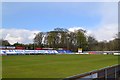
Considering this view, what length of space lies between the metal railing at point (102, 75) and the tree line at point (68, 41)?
11098cm

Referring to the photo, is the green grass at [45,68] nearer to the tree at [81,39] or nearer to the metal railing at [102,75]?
the metal railing at [102,75]

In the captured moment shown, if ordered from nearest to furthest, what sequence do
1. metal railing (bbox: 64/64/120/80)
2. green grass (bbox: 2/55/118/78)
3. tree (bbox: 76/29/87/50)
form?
metal railing (bbox: 64/64/120/80), green grass (bbox: 2/55/118/78), tree (bbox: 76/29/87/50)

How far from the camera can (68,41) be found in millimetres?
127000

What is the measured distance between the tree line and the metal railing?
110982 millimetres

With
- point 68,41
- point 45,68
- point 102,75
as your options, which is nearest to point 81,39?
Result: point 68,41

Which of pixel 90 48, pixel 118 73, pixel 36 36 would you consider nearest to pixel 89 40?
pixel 90 48

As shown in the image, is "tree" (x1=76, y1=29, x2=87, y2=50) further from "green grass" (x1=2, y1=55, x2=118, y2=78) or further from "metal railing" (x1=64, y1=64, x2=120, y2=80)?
"metal railing" (x1=64, y1=64, x2=120, y2=80)

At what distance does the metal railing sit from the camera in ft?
22.5

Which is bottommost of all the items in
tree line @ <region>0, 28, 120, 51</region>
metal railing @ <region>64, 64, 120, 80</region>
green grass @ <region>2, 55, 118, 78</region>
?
green grass @ <region>2, 55, 118, 78</region>

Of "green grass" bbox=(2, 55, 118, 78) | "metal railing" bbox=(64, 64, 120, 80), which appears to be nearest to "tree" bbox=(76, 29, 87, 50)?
"green grass" bbox=(2, 55, 118, 78)

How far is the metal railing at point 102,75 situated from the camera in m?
6.87

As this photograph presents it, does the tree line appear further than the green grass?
Yes

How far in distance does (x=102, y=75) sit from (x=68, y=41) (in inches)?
4636

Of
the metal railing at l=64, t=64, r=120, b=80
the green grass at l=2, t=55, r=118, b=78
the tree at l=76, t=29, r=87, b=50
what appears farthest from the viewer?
the tree at l=76, t=29, r=87, b=50
